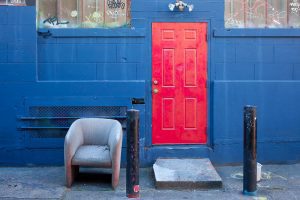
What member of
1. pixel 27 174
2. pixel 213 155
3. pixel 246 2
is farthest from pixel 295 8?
pixel 27 174

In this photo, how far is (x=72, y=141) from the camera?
6453mm

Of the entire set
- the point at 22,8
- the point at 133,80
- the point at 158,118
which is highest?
the point at 22,8

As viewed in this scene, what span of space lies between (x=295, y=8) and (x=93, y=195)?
4.56 metres

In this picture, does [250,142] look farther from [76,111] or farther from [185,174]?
[76,111]

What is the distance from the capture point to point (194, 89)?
7.80 metres

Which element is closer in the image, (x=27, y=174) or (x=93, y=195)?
(x=93, y=195)

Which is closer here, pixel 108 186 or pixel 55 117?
pixel 108 186

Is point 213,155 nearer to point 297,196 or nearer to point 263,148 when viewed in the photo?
point 263,148

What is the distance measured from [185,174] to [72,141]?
1.63 metres

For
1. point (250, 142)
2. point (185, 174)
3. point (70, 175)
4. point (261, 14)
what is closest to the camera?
point (250, 142)

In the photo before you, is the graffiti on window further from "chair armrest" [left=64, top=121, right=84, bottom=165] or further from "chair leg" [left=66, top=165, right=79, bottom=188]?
"chair leg" [left=66, top=165, right=79, bottom=188]

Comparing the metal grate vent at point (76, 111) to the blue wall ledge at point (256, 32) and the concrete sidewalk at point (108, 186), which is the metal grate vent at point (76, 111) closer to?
the concrete sidewalk at point (108, 186)

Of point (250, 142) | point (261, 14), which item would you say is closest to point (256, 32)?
point (261, 14)

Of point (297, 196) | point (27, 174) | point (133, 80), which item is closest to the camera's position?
point (297, 196)
